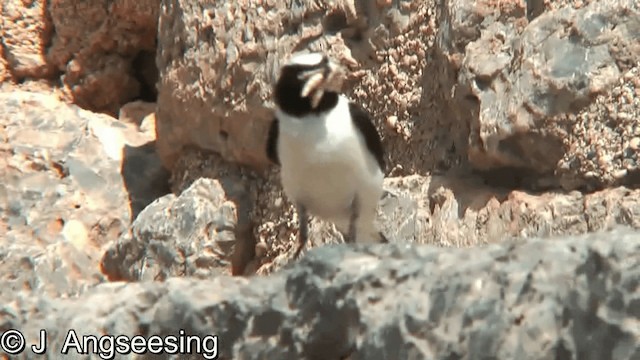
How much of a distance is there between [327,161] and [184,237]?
1.26 meters

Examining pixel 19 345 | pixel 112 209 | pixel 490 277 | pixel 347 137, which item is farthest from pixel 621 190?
pixel 112 209

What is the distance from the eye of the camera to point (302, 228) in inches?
246

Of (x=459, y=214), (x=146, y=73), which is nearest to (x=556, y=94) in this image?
(x=459, y=214)

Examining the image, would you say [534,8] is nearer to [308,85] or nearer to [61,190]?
[308,85]

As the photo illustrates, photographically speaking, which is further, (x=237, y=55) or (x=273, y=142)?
(x=237, y=55)

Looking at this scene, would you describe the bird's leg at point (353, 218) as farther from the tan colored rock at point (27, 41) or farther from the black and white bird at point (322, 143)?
the tan colored rock at point (27, 41)

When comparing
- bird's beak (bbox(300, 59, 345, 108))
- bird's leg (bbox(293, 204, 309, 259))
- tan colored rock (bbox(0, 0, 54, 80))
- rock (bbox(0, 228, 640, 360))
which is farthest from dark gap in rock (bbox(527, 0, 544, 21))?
tan colored rock (bbox(0, 0, 54, 80))

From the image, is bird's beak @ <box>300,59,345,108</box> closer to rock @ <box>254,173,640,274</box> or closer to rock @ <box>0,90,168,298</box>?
rock @ <box>254,173,640,274</box>

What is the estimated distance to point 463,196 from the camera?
235 inches

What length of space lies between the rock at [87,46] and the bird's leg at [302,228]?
2050 millimetres

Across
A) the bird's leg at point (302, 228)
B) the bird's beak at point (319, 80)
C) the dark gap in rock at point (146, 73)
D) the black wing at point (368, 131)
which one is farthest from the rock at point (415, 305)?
the dark gap in rock at point (146, 73)

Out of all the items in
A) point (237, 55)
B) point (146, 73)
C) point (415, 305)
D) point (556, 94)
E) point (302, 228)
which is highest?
point (556, 94)

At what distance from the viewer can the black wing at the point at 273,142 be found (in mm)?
5867

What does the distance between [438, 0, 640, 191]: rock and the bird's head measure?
2.18 ft
